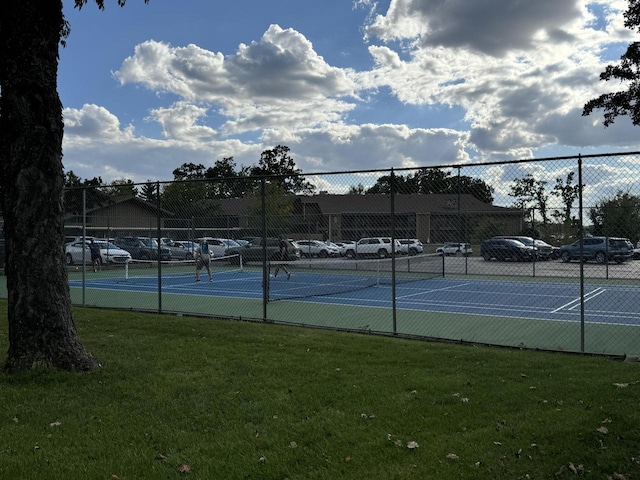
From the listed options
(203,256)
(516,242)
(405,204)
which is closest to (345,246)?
(405,204)

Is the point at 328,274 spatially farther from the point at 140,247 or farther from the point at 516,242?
the point at 140,247

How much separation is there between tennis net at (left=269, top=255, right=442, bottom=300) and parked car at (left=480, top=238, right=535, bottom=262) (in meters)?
2.30

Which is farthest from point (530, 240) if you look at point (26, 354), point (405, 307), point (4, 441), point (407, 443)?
point (4, 441)

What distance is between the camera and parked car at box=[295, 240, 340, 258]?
12.7 metres

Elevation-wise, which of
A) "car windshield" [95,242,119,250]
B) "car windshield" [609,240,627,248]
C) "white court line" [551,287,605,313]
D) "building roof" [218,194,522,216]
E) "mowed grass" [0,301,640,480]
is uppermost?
"building roof" [218,194,522,216]

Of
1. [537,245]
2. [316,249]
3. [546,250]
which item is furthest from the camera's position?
[316,249]

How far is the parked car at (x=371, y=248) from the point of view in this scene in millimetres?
13009

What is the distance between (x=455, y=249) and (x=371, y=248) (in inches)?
95.9

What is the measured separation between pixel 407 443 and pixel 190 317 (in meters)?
7.52

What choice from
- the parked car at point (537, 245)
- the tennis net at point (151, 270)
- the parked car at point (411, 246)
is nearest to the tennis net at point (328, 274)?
the parked car at point (411, 246)

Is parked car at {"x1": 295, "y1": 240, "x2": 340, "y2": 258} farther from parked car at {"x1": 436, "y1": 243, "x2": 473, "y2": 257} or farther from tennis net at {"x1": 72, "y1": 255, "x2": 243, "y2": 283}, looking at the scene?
tennis net at {"x1": 72, "y1": 255, "x2": 243, "y2": 283}

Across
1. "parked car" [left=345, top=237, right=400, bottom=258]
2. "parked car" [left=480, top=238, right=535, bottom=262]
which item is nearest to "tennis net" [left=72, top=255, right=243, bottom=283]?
"parked car" [left=345, top=237, right=400, bottom=258]

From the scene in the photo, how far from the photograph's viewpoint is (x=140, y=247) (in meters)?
23.9

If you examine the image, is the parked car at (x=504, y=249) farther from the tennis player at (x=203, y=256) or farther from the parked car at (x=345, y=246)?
the tennis player at (x=203, y=256)
